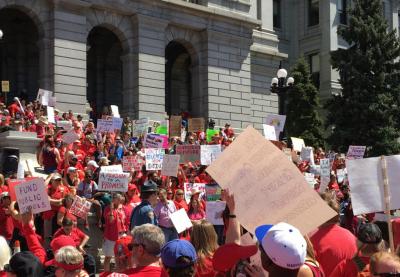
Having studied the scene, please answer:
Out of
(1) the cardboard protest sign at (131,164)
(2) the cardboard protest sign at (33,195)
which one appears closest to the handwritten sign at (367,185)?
(2) the cardboard protest sign at (33,195)

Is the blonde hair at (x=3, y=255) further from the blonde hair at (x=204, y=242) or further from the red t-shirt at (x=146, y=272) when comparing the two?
the blonde hair at (x=204, y=242)

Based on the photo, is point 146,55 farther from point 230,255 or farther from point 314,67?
point 230,255

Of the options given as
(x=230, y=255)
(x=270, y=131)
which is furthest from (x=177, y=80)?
(x=230, y=255)

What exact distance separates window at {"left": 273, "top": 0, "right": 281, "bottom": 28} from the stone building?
5957 mm

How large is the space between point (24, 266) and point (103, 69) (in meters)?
30.9

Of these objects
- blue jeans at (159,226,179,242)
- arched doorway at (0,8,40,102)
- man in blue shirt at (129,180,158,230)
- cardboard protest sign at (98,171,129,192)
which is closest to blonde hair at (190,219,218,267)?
man in blue shirt at (129,180,158,230)

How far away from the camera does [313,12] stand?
150 feet

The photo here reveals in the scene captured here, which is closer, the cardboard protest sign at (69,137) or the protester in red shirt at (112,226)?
the protester in red shirt at (112,226)

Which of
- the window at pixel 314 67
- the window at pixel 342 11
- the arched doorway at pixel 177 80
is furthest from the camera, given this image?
the window at pixel 314 67

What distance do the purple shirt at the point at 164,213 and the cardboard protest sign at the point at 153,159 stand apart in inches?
166

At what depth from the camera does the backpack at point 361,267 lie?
15.3 ft

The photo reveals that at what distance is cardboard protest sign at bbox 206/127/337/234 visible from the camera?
15.3 feet

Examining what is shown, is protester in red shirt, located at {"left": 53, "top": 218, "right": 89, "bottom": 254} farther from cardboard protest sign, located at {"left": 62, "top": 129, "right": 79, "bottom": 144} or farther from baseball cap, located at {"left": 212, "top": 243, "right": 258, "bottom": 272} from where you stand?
cardboard protest sign, located at {"left": 62, "top": 129, "right": 79, "bottom": 144}

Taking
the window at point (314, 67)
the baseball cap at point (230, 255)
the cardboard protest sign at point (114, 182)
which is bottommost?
the baseball cap at point (230, 255)
